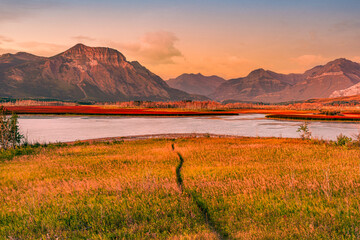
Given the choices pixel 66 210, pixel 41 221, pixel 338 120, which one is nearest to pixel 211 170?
pixel 66 210

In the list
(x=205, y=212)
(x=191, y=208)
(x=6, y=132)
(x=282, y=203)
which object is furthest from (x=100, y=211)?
(x=6, y=132)

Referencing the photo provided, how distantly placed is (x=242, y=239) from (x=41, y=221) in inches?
274

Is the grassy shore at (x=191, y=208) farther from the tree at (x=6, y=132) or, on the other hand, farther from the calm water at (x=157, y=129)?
the calm water at (x=157, y=129)

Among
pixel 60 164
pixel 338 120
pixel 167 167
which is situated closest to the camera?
pixel 167 167

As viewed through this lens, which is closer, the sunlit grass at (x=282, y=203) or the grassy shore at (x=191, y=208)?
the sunlit grass at (x=282, y=203)

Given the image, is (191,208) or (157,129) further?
(157,129)

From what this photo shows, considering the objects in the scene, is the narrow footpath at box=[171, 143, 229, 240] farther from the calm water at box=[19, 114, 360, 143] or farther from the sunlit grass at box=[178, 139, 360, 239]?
the calm water at box=[19, 114, 360, 143]

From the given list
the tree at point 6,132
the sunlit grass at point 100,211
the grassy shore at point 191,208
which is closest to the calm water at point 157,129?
the tree at point 6,132

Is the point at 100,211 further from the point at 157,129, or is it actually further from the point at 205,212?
the point at 157,129

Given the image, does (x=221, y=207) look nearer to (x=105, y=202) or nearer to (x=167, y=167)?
(x=105, y=202)

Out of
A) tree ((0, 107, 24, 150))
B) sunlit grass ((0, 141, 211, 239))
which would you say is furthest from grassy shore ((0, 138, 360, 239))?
tree ((0, 107, 24, 150))

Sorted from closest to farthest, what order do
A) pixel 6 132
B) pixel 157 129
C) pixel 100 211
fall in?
pixel 100 211
pixel 6 132
pixel 157 129

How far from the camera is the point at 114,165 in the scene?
19.6 meters

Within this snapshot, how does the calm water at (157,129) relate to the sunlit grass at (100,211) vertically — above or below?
below
